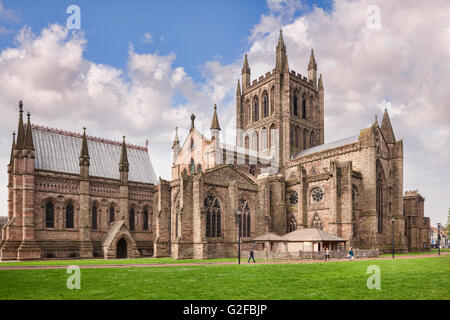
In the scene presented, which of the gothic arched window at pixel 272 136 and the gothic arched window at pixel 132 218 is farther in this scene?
the gothic arched window at pixel 272 136

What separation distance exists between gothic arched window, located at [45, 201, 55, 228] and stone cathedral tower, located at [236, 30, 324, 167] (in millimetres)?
36332

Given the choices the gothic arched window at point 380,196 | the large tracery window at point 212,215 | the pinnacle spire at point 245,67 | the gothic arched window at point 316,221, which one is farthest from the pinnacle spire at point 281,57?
the large tracery window at point 212,215

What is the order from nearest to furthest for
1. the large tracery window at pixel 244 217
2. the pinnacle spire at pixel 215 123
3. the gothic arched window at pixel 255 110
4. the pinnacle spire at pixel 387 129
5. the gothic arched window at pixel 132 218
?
the large tracery window at pixel 244 217, the gothic arched window at pixel 132 218, the pinnacle spire at pixel 387 129, the pinnacle spire at pixel 215 123, the gothic arched window at pixel 255 110

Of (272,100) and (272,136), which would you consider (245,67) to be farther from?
(272,136)

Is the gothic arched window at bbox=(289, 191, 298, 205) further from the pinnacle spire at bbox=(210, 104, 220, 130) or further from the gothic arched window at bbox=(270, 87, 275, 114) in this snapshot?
the gothic arched window at bbox=(270, 87, 275, 114)

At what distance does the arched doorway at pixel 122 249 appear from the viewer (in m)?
44.9

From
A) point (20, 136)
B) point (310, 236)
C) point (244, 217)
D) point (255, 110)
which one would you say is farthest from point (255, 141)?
point (20, 136)

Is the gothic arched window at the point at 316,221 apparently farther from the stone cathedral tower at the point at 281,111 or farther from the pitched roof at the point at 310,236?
the stone cathedral tower at the point at 281,111

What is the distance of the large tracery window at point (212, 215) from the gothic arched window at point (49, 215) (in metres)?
18.2

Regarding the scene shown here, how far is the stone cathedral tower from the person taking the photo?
65000 mm

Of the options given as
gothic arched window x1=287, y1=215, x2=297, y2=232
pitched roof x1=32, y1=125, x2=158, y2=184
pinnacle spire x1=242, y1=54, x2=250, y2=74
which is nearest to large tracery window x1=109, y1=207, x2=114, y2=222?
pitched roof x1=32, y1=125, x2=158, y2=184

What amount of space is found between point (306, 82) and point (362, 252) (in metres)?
40.5

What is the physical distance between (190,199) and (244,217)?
8165 mm
